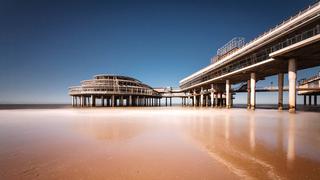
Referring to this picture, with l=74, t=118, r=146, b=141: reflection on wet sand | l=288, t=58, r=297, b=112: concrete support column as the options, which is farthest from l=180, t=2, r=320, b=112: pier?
l=74, t=118, r=146, b=141: reflection on wet sand

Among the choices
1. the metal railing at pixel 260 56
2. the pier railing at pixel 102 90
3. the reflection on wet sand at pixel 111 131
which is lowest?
the reflection on wet sand at pixel 111 131

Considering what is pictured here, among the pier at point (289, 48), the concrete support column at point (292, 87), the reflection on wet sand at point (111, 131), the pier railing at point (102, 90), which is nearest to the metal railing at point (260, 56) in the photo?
the pier at point (289, 48)

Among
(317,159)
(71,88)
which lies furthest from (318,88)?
(71,88)

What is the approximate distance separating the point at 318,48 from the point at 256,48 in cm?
1042

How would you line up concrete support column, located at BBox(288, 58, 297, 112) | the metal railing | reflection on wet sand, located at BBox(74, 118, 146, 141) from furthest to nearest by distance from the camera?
concrete support column, located at BBox(288, 58, 297, 112)
the metal railing
reflection on wet sand, located at BBox(74, 118, 146, 141)

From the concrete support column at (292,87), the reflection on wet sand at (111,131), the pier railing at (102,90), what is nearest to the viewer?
the reflection on wet sand at (111,131)

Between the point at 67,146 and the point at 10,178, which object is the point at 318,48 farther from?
the point at 10,178

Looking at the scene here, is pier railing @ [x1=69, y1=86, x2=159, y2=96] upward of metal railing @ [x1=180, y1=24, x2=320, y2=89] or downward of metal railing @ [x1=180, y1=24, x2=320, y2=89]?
downward

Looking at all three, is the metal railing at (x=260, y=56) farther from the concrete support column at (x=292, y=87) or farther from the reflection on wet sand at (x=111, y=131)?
the reflection on wet sand at (x=111, y=131)

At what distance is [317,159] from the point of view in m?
5.19

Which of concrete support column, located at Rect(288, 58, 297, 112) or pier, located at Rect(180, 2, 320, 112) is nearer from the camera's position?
pier, located at Rect(180, 2, 320, 112)

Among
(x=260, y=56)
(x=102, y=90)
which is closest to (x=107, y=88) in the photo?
(x=102, y=90)

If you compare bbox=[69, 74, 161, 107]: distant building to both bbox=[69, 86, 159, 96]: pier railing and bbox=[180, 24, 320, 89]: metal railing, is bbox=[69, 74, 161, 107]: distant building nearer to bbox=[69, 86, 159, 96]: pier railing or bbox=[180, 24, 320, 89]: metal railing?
bbox=[69, 86, 159, 96]: pier railing

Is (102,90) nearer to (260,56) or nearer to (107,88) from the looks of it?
(107,88)
